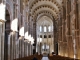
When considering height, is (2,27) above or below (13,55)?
above

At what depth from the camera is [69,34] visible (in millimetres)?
32219

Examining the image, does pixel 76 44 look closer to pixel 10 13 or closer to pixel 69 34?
pixel 69 34

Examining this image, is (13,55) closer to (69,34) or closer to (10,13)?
(10,13)

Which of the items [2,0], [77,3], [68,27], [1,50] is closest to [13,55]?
[1,50]

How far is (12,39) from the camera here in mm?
23125

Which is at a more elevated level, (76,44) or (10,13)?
(10,13)

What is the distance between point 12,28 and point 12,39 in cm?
139

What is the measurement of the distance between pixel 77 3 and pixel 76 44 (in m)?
5.80

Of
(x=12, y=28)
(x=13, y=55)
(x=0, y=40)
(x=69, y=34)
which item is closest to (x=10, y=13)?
(x=12, y=28)

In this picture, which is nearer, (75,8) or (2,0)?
(2,0)

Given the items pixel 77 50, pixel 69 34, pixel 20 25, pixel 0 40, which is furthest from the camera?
pixel 69 34

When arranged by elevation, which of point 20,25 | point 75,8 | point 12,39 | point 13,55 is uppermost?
point 75,8

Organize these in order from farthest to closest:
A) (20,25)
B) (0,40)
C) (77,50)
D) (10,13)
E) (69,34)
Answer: (69,34) → (20,25) → (77,50) → (10,13) → (0,40)

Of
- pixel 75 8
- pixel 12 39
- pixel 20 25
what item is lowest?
pixel 12 39
